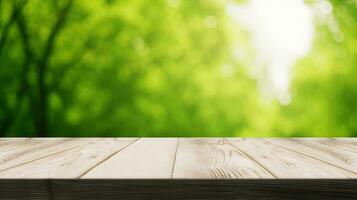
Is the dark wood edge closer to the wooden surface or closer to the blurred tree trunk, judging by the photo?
the wooden surface

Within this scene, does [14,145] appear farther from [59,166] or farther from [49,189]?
[49,189]

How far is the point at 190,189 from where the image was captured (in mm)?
624

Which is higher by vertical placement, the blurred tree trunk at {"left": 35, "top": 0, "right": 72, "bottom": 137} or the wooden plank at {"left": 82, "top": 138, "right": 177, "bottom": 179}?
the blurred tree trunk at {"left": 35, "top": 0, "right": 72, "bottom": 137}

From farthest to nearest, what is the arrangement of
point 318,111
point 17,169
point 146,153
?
point 318,111 < point 146,153 < point 17,169

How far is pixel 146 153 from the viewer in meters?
0.96

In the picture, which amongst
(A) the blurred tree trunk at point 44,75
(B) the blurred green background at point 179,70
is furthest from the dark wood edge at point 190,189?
(A) the blurred tree trunk at point 44,75

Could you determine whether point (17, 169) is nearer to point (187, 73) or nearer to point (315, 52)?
point (187, 73)

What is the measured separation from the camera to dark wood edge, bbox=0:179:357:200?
0.62 m

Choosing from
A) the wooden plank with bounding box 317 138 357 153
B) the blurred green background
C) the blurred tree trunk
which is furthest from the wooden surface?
the blurred tree trunk

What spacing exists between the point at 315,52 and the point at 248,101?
0.38m

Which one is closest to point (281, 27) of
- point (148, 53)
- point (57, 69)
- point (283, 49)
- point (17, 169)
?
point (283, 49)

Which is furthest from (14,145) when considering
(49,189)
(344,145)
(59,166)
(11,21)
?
(344,145)

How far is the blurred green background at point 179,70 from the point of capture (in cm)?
177

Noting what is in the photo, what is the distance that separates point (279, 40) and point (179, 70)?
484 mm
